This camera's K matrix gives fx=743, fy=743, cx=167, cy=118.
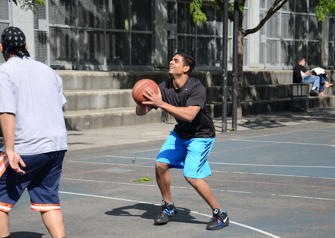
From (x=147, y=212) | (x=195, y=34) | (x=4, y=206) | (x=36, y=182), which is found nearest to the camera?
(x=4, y=206)

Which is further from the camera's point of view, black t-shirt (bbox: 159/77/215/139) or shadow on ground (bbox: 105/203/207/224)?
shadow on ground (bbox: 105/203/207/224)

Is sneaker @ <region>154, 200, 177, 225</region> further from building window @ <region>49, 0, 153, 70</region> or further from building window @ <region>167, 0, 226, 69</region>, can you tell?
building window @ <region>167, 0, 226, 69</region>

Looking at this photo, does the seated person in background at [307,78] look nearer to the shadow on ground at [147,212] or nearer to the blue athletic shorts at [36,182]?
the shadow on ground at [147,212]

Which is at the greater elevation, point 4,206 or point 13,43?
point 13,43

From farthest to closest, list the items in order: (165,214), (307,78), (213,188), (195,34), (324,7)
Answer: (195,34) → (307,78) → (324,7) → (213,188) → (165,214)

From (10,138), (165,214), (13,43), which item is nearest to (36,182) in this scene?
(10,138)

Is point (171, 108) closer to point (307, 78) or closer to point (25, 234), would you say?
point (25, 234)

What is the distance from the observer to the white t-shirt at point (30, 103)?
232 inches

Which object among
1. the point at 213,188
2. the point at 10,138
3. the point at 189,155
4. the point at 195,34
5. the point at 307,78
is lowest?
the point at 213,188

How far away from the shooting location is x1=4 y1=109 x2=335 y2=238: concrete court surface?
8.11 meters

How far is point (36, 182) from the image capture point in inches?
247

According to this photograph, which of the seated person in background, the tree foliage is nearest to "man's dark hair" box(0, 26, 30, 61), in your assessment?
the tree foliage

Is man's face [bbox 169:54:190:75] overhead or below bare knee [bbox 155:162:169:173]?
overhead

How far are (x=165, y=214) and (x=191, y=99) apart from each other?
1365mm
